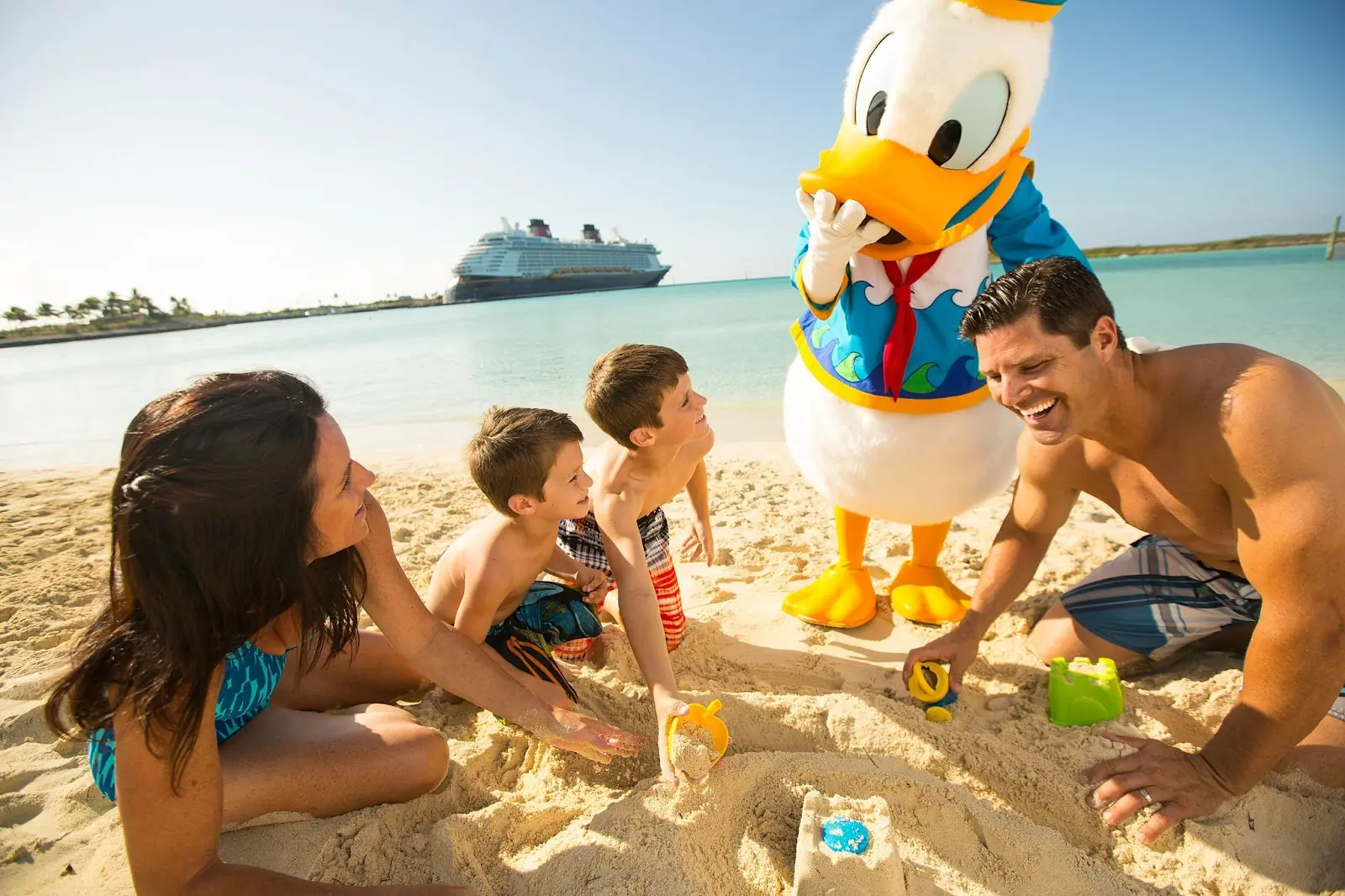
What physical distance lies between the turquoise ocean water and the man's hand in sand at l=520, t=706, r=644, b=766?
3455 millimetres

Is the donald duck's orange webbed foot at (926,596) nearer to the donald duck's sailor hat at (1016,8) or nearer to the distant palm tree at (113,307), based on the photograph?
the donald duck's sailor hat at (1016,8)

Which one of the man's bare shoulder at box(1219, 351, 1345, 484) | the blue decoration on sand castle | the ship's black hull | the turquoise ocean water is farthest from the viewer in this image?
the ship's black hull

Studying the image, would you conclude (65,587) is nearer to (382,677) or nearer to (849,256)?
(382,677)

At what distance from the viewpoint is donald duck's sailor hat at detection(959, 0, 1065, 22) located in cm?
181

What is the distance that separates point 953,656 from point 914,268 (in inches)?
45.7

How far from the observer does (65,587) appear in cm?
309

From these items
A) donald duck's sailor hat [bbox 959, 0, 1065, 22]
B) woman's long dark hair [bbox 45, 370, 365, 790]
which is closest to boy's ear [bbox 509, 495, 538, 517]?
woman's long dark hair [bbox 45, 370, 365, 790]

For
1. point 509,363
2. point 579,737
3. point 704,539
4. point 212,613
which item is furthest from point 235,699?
point 509,363

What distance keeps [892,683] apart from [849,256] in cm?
132

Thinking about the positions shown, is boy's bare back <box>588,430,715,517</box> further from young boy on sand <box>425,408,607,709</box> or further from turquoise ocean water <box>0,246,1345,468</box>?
turquoise ocean water <box>0,246,1345,468</box>

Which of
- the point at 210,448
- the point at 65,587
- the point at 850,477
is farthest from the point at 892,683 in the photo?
the point at 65,587

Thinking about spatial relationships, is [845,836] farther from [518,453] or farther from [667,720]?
[518,453]

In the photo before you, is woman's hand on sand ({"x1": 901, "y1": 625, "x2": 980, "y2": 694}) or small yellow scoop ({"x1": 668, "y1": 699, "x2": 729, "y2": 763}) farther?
woman's hand on sand ({"x1": 901, "y1": 625, "x2": 980, "y2": 694})

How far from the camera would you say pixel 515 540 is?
6.56 ft
